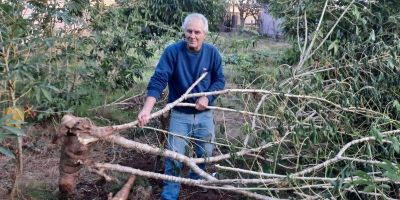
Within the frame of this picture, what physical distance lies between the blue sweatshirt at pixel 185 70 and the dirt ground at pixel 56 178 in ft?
2.11

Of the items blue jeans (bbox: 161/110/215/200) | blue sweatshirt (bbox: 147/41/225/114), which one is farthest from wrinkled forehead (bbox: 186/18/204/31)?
blue jeans (bbox: 161/110/215/200)

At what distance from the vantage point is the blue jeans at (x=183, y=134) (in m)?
3.37

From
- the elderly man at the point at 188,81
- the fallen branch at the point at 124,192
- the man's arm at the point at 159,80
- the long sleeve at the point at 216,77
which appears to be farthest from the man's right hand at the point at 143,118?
the long sleeve at the point at 216,77

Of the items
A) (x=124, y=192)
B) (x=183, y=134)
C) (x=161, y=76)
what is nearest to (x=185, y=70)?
(x=161, y=76)

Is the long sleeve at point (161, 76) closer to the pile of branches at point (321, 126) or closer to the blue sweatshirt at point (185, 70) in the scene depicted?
the blue sweatshirt at point (185, 70)

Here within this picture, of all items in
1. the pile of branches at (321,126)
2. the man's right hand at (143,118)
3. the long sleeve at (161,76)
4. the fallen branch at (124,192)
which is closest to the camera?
the pile of branches at (321,126)

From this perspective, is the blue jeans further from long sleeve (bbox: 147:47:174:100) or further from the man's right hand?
the man's right hand

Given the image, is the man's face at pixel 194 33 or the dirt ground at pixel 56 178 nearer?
the man's face at pixel 194 33

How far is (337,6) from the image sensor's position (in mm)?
4230

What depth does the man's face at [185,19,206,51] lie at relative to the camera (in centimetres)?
333

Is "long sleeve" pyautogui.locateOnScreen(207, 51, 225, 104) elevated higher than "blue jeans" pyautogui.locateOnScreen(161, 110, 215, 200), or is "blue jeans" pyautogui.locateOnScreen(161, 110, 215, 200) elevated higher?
"long sleeve" pyautogui.locateOnScreen(207, 51, 225, 104)

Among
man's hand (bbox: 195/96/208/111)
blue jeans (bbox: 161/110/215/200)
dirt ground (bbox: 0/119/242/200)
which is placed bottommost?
dirt ground (bbox: 0/119/242/200)

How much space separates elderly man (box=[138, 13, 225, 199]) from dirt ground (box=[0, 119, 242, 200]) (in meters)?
0.20

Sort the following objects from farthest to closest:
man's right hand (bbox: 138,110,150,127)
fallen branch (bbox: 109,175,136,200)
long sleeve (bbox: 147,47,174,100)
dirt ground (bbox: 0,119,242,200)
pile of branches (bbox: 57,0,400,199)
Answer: dirt ground (bbox: 0,119,242,200), long sleeve (bbox: 147,47,174,100), fallen branch (bbox: 109,175,136,200), man's right hand (bbox: 138,110,150,127), pile of branches (bbox: 57,0,400,199)
